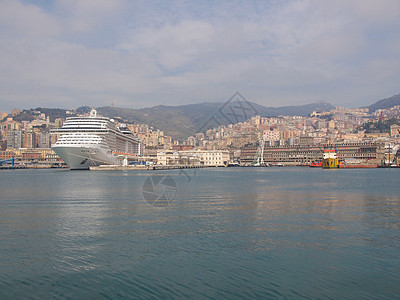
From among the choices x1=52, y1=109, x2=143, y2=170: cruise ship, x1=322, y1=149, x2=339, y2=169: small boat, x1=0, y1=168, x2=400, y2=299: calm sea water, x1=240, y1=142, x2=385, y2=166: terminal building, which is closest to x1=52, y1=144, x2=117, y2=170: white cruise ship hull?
x1=52, y1=109, x2=143, y2=170: cruise ship

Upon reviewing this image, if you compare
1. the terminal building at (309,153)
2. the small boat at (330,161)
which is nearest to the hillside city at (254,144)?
the terminal building at (309,153)

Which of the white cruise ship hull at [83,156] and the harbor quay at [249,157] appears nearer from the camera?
the white cruise ship hull at [83,156]

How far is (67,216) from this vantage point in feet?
46.9

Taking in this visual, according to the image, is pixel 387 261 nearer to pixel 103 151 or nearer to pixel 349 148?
pixel 103 151

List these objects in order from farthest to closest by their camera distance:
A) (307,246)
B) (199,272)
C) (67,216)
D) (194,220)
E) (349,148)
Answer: (349,148) < (67,216) < (194,220) < (307,246) < (199,272)

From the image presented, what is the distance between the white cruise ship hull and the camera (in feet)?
175

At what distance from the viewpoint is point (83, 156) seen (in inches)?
2203

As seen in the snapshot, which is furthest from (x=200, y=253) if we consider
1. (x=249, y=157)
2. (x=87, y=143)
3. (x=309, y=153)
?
(x=249, y=157)

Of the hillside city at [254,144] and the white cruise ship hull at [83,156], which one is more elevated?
the hillside city at [254,144]

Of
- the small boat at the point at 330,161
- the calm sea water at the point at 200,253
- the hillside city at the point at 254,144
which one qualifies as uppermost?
the hillside city at the point at 254,144

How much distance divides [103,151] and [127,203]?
Answer: 40.9m

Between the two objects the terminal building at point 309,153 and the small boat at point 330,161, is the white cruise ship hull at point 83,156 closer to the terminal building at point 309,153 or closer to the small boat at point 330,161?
the small boat at point 330,161

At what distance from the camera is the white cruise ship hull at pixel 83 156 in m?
53.2

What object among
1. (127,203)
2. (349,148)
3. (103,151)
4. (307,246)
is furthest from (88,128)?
(349,148)
